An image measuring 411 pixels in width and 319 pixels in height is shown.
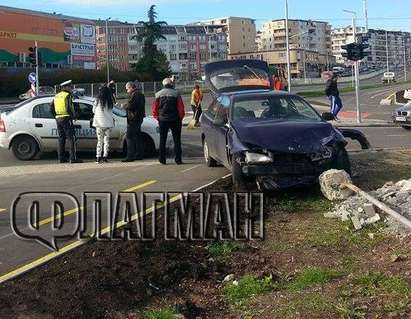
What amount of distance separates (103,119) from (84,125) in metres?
1.15

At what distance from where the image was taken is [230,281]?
5473mm

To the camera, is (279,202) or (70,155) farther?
(70,155)

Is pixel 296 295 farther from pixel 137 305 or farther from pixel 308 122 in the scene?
pixel 308 122

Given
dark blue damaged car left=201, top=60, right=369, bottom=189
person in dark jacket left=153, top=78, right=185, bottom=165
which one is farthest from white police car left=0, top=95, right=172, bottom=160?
dark blue damaged car left=201, top=60, right=369, bottom=189

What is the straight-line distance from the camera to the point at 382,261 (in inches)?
225

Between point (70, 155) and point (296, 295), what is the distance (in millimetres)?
9405

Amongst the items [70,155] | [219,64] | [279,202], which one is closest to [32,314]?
[279,202]

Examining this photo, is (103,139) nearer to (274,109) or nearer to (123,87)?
(274,109)

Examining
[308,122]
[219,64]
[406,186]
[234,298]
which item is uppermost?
[219,64]

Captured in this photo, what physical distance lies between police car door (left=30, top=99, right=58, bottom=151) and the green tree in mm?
76372

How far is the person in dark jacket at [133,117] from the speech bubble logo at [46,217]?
3.75 metres

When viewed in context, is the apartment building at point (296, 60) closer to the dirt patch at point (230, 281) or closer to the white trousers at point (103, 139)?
the white trousers at point (103, 139)

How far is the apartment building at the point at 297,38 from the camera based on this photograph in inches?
6821

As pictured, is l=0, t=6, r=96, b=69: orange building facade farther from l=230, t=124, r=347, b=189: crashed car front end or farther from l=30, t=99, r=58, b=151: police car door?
l=230, t=124, r=347, b=189: crashed car front end
